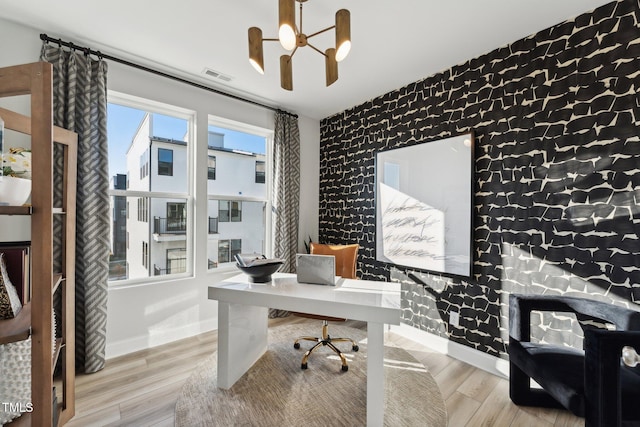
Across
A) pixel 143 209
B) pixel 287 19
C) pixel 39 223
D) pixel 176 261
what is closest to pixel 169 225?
pixel 143 209

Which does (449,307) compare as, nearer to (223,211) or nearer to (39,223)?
(223,211)

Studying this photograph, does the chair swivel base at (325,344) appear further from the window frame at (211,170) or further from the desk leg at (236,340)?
the window frame at (211,170)

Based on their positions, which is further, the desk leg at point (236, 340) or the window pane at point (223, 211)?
the window pane at point (223, 211)

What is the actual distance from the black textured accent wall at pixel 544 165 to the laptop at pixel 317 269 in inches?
49.6

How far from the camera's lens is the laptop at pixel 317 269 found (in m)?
2.08

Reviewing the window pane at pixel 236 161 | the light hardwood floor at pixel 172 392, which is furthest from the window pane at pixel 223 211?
the light hardwood floor at pixel 172 392

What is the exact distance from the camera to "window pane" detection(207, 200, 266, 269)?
3279mm

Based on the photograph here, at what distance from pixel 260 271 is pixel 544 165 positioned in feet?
7.26

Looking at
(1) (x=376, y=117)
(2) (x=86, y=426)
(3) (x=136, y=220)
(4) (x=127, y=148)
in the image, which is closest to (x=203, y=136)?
(4) (x=127, y=148)

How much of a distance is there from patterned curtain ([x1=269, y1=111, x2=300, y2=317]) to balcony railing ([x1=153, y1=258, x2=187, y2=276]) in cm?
103

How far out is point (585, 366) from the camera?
4.57ft

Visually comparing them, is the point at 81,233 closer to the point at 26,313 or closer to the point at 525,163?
the point at 26,313

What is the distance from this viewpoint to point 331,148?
398 centimetres
